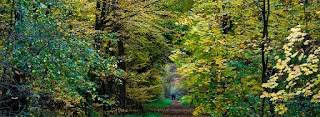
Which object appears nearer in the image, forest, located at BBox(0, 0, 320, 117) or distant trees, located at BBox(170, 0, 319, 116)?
forest, located at BBox(0, 0, 320, 117)

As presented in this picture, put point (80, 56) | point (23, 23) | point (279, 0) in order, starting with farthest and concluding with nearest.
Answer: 1. point (279, 0)
2. point (80, 56)
3. point (23, 23)

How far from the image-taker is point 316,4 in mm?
7109

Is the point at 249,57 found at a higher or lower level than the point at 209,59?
higher

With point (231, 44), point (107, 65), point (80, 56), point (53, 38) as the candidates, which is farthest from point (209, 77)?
point (53, 38)

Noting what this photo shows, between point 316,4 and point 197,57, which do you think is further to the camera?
point 197,57

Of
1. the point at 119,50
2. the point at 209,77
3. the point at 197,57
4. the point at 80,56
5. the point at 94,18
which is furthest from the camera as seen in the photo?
A: the point at 119,50

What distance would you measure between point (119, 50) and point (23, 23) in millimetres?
10034

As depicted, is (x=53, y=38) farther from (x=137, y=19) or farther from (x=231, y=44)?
(x=137, y=19)

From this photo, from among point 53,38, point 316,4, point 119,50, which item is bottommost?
point 119,50

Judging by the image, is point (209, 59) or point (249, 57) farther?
point (209, 59)

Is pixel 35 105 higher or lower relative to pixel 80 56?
lower

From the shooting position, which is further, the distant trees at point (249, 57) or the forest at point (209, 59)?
the distant trees at point (249, 57)

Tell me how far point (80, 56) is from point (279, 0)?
176 inches

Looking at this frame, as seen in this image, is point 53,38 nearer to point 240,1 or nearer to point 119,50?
point 240,1
